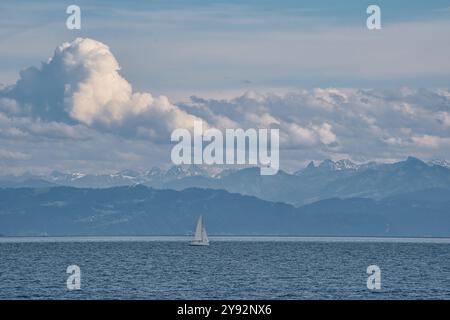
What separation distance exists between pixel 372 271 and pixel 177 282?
3526 cm

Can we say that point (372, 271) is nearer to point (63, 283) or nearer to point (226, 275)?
point (226, 275)

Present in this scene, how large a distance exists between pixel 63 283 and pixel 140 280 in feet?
37.7

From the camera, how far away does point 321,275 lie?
14962 cm

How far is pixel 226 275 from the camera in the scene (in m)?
148

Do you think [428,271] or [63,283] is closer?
[63,283]
